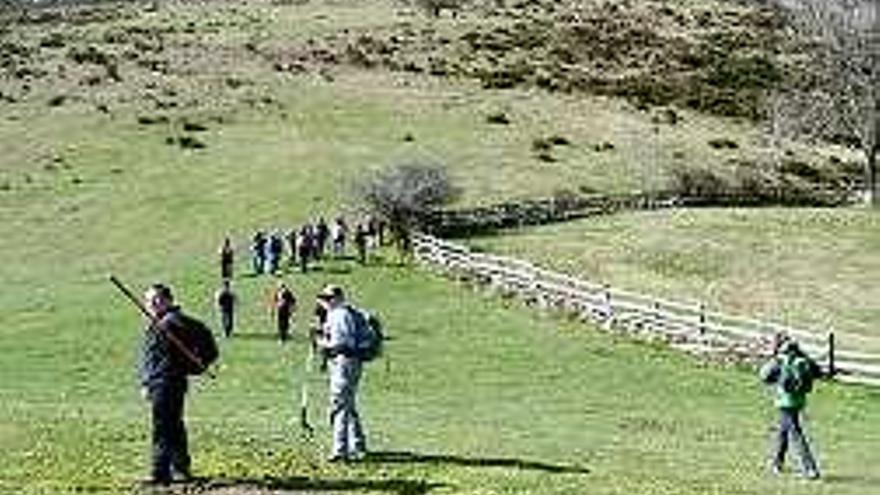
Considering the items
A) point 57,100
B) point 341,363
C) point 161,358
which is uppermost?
point 161,358

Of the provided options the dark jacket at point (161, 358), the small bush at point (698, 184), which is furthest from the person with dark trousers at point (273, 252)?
the dark jacket at point (161, 358)

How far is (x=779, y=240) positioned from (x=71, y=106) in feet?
119

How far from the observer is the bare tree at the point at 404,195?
66188 mm

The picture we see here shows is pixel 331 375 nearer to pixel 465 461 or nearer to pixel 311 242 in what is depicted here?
pixel 465 461

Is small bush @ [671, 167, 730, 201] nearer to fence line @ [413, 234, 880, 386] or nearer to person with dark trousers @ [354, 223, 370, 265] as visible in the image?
person with dark trousers @ [354, 223, 370, 265]

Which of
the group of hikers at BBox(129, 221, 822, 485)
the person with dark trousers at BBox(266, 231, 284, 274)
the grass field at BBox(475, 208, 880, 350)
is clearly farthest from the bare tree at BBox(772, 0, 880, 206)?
the group of hikers at BBox(129, 221, 822, 485)

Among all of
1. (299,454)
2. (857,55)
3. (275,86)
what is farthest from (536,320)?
(275,86)

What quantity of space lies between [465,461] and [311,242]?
3453cm

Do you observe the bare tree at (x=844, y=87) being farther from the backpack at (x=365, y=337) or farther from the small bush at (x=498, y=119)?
the backpack at (x=365, y=337)

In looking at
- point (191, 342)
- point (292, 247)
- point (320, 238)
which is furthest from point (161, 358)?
point (292, 247)

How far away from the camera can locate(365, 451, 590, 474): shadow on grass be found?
2397 centimetres

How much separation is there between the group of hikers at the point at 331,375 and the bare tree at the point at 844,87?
55930 millimetres

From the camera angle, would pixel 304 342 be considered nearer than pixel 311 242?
Yes

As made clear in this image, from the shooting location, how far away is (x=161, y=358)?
66.3 ft
